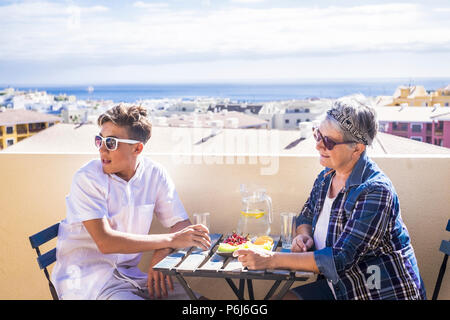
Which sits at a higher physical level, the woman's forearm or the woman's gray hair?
the woman's gray hair

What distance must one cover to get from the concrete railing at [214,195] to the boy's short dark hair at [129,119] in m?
0.69

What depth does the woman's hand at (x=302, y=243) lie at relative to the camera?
1.75m

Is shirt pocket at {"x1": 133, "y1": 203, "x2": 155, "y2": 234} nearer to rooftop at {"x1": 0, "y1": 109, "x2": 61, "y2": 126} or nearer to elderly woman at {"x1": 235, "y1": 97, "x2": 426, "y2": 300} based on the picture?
elderly woman at {"x1": 235, "y1": 97, "x2": 426, "y2": 300}

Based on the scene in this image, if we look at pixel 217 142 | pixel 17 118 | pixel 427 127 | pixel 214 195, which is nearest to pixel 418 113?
pixel 427 127

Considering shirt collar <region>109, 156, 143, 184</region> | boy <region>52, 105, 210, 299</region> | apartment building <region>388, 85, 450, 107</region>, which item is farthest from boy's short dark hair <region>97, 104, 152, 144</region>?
apartment building <region>388, 85, 450, 107</region>

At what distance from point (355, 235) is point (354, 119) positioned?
0.42m

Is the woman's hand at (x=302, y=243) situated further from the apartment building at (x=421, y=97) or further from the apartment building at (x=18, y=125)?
A: the apartment building at (x=421, y=97)

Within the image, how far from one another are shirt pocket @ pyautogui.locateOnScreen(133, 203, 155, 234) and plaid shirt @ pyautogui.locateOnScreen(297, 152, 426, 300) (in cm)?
83

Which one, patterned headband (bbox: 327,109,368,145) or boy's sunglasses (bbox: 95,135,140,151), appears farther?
boy's sunglasses (bbox: 95,135,140,151)

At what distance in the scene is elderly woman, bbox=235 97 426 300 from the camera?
148cm

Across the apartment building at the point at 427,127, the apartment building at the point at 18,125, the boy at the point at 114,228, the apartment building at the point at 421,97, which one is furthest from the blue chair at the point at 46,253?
the apartment building at the point at 421,97

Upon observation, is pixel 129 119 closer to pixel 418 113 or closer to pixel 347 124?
pixel 347 124

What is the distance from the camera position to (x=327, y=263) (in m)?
1.48

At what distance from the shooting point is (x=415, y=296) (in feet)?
5.01
